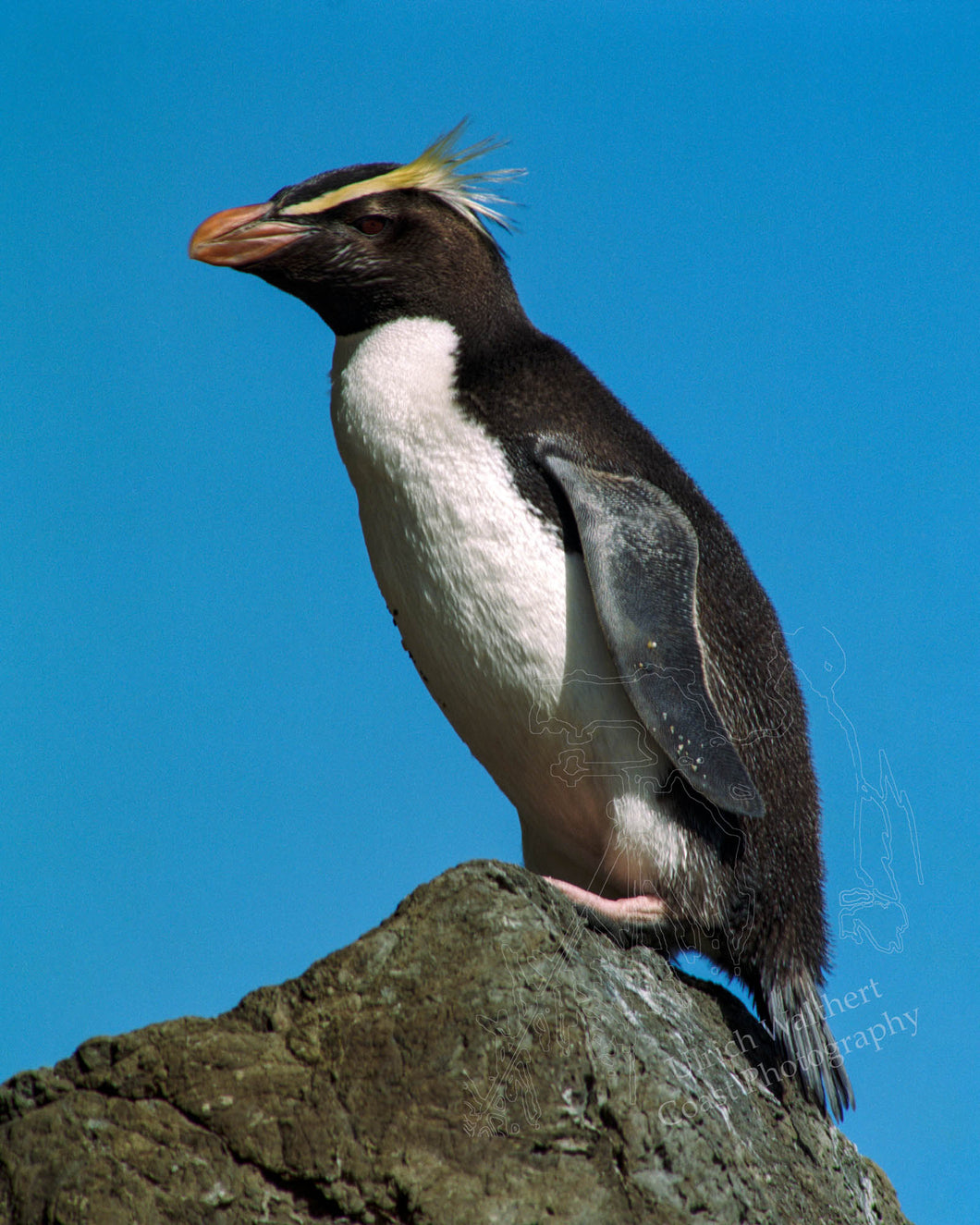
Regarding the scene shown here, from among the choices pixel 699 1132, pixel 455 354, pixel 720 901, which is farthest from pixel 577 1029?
pixel 455 354

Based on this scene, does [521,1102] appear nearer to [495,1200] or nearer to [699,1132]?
[495,1200]

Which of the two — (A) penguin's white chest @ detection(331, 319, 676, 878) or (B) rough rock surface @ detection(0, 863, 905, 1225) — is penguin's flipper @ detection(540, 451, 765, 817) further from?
(B) rough rock surface @ detection(0, 863, 905, 1225)

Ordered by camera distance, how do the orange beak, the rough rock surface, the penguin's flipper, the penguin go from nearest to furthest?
the rough rock surface
the penguin's flipper
the penguin
the orange beak

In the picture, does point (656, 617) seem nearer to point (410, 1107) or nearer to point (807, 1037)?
point (807, 1037)

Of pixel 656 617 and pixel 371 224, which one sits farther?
pixel 371 224

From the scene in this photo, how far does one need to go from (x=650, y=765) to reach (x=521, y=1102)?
1.00m

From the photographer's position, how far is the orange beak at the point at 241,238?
3.74m

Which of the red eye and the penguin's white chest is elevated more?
the red eye

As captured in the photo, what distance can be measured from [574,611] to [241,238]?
154 cm

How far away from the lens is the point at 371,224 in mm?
3771

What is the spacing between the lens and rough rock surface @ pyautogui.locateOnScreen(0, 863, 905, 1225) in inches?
93.5

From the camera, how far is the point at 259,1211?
2.37 meters

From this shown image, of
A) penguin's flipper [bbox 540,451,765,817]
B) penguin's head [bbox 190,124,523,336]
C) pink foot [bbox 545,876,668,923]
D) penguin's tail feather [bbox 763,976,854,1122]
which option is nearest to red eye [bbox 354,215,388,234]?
penguin's head [bbox 190,124,523,336]

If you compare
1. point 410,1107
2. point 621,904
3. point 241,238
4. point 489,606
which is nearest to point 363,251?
point 241,238
